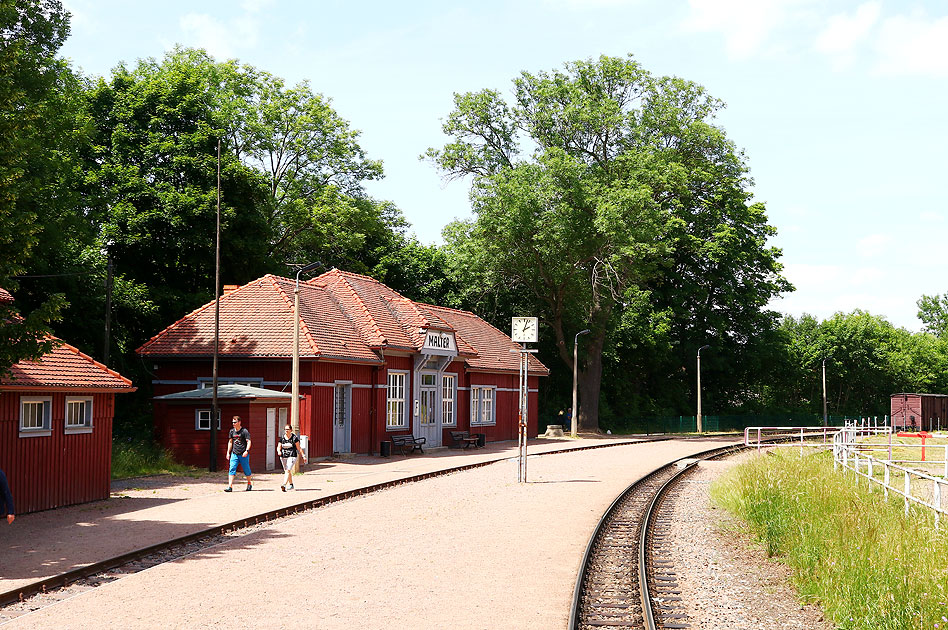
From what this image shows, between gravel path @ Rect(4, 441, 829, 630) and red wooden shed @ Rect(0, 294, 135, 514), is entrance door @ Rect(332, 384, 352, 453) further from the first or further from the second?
gravel path @ Rect(4, 441, 829, 630)

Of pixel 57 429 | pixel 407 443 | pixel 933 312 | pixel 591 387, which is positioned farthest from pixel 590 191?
pixel 933 312

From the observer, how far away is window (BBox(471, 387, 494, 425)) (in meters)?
44.8

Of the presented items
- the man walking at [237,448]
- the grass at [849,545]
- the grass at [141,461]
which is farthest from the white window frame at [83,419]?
the grass at [849,545]

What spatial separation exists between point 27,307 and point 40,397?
57.3 ft

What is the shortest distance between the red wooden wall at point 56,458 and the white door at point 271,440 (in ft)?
24.1

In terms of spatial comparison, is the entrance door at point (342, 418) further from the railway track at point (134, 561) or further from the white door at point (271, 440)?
the railway track at point (134, 561)

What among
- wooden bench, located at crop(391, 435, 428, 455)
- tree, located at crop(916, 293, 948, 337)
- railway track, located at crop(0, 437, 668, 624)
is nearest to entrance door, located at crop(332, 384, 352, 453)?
wooden bench, located at crop(391, 435, 428, 455)

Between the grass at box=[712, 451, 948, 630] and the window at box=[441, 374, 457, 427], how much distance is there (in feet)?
74.0

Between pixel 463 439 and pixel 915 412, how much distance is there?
132ft

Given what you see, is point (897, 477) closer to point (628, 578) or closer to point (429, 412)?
point (628, 578)

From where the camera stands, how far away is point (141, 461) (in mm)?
27359

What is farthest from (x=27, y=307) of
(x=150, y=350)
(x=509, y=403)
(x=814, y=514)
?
(x=814, y=514)

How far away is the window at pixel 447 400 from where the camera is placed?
136 feet

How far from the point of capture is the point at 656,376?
7019cm
